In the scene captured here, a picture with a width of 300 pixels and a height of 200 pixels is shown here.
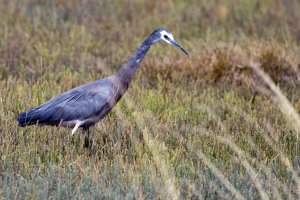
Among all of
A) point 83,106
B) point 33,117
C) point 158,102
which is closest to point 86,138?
point 83,106

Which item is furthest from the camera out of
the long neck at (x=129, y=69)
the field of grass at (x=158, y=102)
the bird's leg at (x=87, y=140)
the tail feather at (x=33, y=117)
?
the long neck at (x=129, y=69)

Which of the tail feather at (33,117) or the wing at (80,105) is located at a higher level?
the wing at (80,105)

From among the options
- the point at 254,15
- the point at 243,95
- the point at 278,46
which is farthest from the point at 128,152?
the point at 254,15

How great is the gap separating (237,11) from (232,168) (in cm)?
750

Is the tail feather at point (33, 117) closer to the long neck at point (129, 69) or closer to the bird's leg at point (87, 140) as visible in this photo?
the bird's leg at point (87, 140)

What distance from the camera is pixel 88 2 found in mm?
13117

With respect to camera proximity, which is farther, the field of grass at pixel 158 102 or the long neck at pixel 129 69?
the long neck at pixel 129 69

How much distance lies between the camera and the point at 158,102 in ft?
26.1

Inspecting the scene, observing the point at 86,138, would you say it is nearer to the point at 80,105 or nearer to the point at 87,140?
the point at 87,140

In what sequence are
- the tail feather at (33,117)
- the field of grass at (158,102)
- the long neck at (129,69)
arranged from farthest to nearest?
the long neck at (129,69), the tail feather at (33,117), the field of grass at (158,102)

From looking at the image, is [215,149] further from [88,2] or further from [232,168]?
[88,2]

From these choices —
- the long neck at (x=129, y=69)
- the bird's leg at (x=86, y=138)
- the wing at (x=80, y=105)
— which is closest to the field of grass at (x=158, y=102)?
the bird's leg at (x=86, y=138)

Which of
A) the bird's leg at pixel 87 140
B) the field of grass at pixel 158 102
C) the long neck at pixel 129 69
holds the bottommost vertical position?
the bird's leg at pixel 87 140

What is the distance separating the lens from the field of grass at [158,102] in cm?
563
